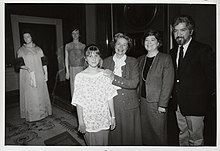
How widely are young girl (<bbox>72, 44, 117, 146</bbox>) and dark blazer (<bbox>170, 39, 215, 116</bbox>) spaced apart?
1.46 ft

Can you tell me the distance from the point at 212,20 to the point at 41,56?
117 centimetres

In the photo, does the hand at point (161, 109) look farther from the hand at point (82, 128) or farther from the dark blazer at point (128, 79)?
the hand at point (82, 128)

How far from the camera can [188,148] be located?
1401 mm

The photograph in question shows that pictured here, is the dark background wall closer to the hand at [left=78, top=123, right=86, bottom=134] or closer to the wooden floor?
the wooden floor

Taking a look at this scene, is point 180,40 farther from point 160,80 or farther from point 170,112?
point 170,112

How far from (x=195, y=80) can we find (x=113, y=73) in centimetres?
54

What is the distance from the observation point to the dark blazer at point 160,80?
4.36ft

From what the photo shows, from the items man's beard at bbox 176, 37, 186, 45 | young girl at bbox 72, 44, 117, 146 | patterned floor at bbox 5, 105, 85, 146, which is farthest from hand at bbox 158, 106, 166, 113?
patterned floor at bbox 5, 105, 85, 146

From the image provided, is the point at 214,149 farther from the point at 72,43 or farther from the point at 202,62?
the point at 72,43

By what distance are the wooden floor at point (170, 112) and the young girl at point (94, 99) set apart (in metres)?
0.06

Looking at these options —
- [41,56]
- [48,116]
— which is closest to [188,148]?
[48,116]

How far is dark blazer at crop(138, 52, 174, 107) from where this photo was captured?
4.36ft

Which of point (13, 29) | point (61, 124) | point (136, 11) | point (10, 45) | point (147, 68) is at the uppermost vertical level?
point (136, 11)

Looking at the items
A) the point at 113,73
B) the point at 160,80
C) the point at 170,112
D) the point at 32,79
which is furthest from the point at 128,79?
A: the point at 32,79
